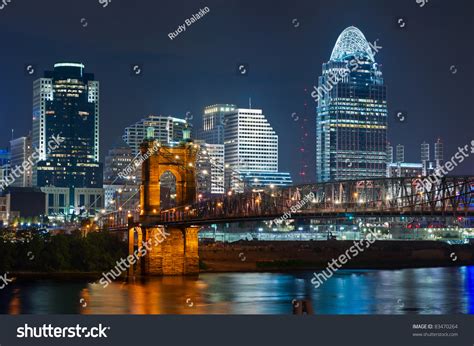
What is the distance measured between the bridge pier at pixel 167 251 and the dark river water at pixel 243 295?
2233 millimetres

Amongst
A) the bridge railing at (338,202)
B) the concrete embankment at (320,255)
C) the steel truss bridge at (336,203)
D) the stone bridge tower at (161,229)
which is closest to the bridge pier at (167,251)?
the stone bridge tower at (161,229)

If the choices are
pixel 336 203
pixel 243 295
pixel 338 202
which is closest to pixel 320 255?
pixel 338 202

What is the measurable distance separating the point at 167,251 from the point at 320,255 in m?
35.3

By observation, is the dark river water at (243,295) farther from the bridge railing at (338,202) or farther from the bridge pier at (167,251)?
the bridge railing at (338,202)

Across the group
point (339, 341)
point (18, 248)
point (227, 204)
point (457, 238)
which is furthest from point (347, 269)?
point (339, 341)

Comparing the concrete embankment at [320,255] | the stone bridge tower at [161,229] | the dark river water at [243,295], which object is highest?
the stone bridge tower at [161,229]

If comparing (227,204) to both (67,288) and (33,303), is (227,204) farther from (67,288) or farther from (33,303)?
(33,303)

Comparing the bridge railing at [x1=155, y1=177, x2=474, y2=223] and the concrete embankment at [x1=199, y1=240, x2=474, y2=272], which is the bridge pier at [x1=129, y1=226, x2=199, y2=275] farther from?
the concrete embankment at [x1=199, y1=240, x2=474, y2=272]

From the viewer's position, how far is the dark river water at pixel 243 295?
200 ft

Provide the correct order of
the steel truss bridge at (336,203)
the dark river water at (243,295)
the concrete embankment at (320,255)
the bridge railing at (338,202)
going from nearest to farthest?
the dark river water at (243,295) < the steel truss bridge at (336,203) < the bridge railing at (338,202) < the concrete embankment at (320,255)

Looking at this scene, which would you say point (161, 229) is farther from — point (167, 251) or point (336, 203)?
point (336, 203)

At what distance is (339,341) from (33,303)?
35.4 meters

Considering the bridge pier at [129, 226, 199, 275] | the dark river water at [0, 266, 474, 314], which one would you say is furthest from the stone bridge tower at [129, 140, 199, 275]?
the dark river water at [0, 266, 474, 314]

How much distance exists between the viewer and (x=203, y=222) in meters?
83.4
